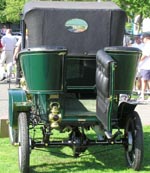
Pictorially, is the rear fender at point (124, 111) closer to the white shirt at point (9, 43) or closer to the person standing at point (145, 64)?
the person standing at point (145, 64)

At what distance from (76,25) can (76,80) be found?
2.39ft

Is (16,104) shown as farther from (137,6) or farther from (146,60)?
(137,6)

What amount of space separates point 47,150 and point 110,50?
226cm

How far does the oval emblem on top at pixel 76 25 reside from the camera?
21.9ft

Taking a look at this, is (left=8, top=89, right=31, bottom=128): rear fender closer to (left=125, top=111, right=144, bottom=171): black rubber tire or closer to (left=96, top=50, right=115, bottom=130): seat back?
(left=96, top=50, right=115, bottom=130): seat back

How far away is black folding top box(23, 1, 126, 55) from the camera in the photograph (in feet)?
21.6

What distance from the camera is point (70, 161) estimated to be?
6977mm

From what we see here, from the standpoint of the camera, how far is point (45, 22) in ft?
21.6

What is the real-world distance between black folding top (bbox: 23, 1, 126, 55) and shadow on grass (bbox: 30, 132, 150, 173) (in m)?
1.45

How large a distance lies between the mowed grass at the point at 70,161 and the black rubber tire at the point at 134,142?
128mm

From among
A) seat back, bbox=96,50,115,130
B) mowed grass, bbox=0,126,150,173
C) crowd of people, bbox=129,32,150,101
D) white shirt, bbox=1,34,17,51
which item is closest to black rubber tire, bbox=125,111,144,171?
mowed grass, bbox=0,126,150,173

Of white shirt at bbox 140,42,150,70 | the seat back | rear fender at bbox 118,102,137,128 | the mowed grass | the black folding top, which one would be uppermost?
the black folding top

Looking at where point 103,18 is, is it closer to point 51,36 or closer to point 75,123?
point 51,36

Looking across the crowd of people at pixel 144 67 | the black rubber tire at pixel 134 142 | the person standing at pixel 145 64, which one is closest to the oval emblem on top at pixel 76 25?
the black rubber tire at pixel 134 142
